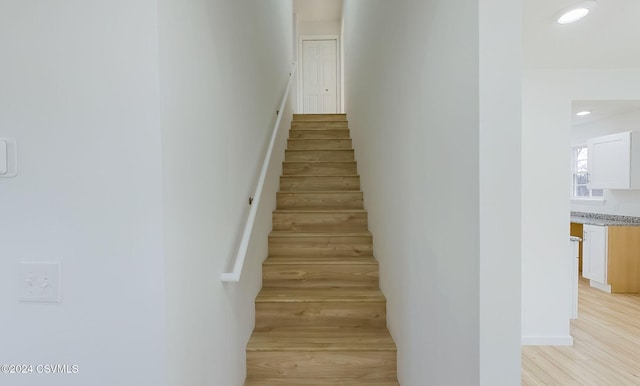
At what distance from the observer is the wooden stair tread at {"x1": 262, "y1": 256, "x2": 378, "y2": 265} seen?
238 cm

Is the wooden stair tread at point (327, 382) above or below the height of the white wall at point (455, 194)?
below

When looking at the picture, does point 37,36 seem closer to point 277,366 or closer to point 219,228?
point 219,228

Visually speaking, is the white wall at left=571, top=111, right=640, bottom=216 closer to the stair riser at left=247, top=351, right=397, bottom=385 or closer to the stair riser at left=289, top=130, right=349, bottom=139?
the stair riser at left=289, top=130, right=349, bottom=139

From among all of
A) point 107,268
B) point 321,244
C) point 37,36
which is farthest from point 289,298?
point 37,36

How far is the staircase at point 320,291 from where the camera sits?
1.84 metres

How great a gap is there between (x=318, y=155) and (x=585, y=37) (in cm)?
256

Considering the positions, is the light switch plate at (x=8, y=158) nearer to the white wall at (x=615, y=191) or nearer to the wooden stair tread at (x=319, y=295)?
the wooden stair tread at (x=319, y=295)

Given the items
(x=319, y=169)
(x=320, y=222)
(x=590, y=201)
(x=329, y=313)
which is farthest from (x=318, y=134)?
(x=590, y=201)

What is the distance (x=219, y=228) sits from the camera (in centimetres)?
145

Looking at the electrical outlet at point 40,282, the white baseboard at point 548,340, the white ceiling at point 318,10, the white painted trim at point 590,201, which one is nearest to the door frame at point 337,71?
the white ceiling at point 318,10

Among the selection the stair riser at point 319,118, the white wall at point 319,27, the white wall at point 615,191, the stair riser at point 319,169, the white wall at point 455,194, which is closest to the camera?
the white wall at point 455,194

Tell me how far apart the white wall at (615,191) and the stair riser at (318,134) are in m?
4.29

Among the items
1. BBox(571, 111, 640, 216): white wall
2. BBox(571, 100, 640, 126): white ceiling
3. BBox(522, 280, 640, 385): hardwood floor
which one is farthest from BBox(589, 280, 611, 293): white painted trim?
BBox(571, 100, 640, 126): white ceiling

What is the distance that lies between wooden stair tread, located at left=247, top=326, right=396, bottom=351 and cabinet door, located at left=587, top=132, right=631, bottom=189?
4500mm
